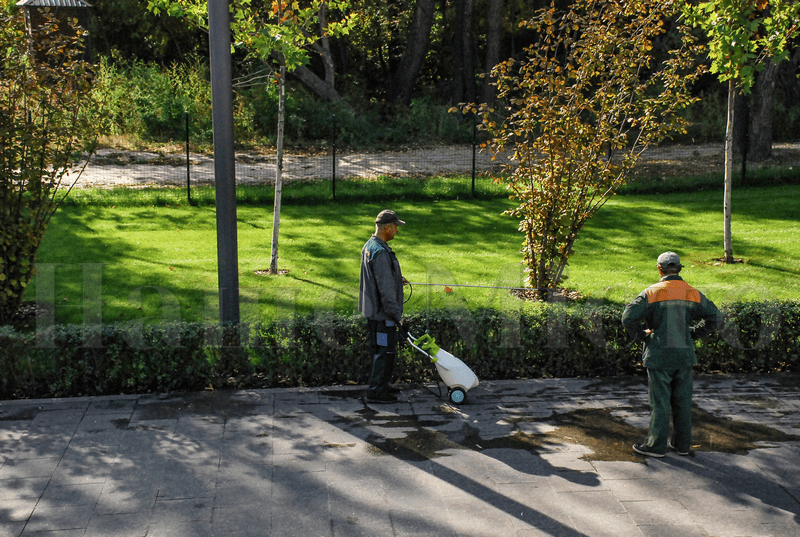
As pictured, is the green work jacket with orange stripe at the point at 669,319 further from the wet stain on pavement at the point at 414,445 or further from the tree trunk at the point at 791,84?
the tree trunk at the point at 791,84

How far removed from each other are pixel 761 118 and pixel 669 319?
1585cm

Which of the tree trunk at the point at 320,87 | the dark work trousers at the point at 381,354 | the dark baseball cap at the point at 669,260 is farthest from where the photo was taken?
the tree trunk at the point at 320,87

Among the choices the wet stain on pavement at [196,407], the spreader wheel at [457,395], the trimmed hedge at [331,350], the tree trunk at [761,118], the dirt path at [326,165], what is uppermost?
the tree trunk at [761,118]

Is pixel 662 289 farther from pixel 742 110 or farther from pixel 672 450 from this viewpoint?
pixel 742 110

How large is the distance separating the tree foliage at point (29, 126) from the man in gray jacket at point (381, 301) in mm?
4049

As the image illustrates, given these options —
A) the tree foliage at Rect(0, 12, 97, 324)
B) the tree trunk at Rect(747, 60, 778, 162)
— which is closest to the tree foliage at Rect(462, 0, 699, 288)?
the tree foliage at Rect(0, 12, 97, 324)

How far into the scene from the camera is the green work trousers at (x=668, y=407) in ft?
20.4

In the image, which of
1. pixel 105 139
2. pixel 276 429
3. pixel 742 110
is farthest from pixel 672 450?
pixel 105 139

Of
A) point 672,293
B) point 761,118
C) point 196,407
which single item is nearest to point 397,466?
point 196,407

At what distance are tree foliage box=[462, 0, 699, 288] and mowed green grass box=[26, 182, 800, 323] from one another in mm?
1117

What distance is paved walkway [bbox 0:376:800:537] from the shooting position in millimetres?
5293

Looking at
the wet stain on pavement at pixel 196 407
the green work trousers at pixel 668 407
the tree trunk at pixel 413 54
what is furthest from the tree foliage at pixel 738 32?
the tree trunk at pixel 413 54

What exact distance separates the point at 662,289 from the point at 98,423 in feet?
16.1

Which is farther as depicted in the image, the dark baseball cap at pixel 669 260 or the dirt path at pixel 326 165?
the dirt path at pixel 326 165
